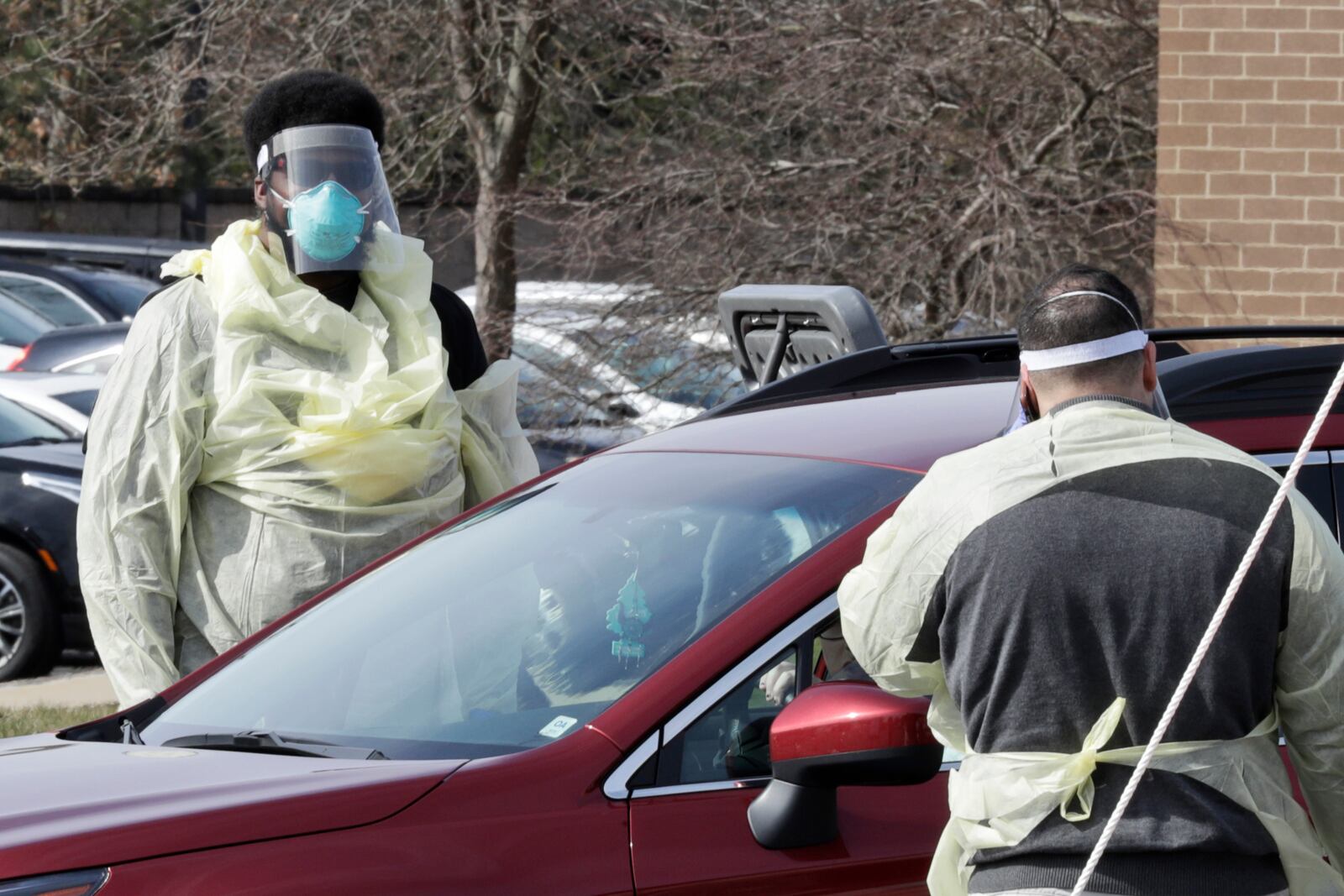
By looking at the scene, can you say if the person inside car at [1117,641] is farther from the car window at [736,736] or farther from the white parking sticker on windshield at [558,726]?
the white parking sticker on windshield at [558,726]

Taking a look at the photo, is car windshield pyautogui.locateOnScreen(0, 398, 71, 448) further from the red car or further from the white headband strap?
the white headband strap

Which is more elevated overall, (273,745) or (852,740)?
(852,740)

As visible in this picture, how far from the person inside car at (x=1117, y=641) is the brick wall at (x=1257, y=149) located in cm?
668

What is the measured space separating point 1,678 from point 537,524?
20.9ft

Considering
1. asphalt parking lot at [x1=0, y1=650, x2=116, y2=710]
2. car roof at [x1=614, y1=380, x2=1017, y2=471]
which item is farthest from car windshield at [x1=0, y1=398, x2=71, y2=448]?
car roof at [x1=614, y1=380, x2=1017, y2=471]

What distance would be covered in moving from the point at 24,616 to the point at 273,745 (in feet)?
21.4

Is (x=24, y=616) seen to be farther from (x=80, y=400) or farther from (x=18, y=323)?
(x=18, y=323)

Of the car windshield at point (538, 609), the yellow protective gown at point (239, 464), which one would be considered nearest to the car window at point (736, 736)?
the car windshield at point (538, 609)

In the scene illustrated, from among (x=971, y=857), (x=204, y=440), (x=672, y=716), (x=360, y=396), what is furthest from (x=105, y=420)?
(x=971, y=857)

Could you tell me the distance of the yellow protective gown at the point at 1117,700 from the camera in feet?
7.38

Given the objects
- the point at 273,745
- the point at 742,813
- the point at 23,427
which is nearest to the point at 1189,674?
the point at 742,813

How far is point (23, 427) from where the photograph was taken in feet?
31.7

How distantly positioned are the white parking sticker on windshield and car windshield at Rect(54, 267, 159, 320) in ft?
42.9

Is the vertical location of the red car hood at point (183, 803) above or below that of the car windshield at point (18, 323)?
above
